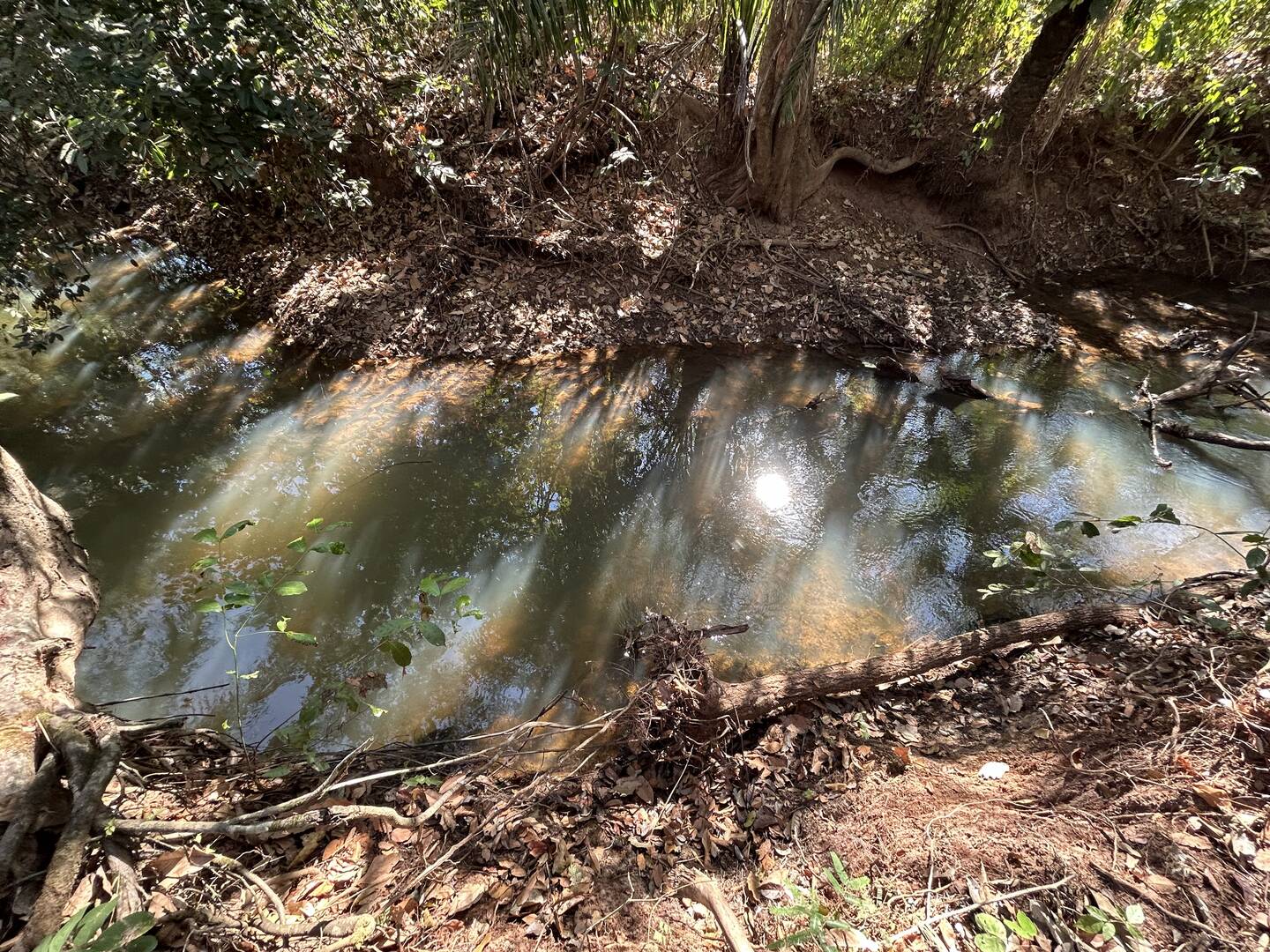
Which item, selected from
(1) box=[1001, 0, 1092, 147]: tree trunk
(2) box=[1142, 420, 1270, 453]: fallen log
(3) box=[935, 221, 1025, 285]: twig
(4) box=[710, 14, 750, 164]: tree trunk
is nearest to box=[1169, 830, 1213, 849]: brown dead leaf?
(2) box=[1142, 420, 1270, 453]: fallen log

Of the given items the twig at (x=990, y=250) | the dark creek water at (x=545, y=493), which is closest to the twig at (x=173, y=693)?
the dark creek water at (x=545, y=493)

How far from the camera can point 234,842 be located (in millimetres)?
2115

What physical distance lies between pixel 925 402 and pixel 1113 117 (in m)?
6.07

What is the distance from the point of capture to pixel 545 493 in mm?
4477

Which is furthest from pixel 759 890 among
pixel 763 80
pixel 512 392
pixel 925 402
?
pixel 763 80

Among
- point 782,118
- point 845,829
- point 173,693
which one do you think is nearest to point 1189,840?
point 845,829

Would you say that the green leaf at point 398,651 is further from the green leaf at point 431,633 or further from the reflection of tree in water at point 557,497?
the reflection of tree in water at point 557,497

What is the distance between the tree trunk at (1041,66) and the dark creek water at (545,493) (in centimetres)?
346

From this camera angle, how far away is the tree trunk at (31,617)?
1.43 m

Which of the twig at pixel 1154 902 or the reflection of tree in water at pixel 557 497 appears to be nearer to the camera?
the twig at pixel 1154 902

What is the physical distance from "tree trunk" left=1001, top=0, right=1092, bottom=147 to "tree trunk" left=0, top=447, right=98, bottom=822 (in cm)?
946

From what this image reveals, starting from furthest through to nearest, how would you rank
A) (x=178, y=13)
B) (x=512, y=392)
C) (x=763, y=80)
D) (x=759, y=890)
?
1. (x=763, y=80)
2. (x=512, y=392)
3. (x=178, y=13)
4. (x=759, y=890)

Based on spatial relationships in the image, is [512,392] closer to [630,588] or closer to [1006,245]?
[630,588]

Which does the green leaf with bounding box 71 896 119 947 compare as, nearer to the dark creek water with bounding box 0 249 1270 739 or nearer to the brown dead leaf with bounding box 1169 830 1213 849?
the dark creek water with bounding box 0 249 1270 739
